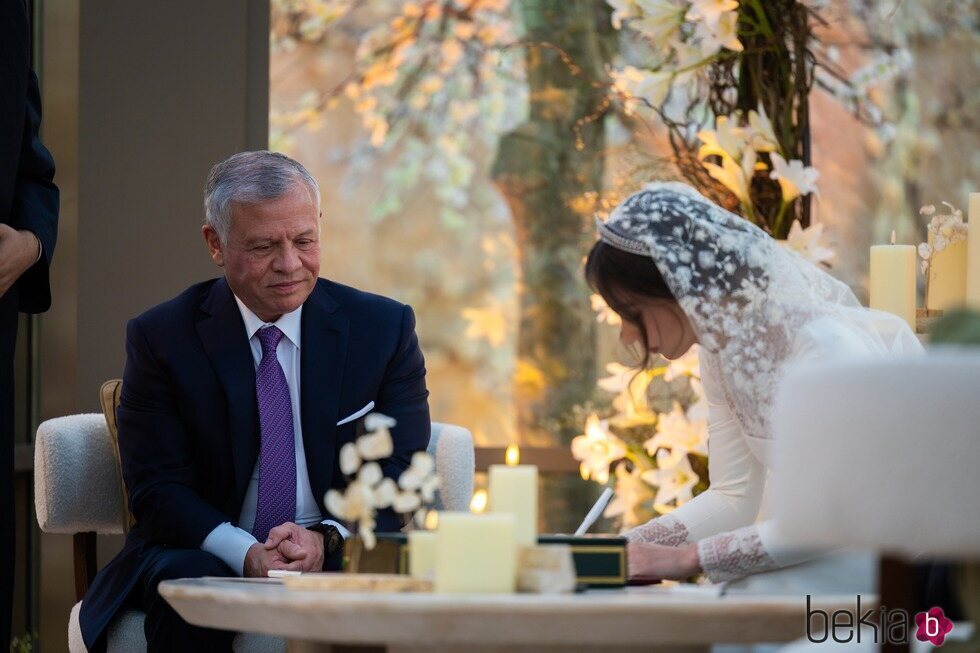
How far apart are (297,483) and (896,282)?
1358mm

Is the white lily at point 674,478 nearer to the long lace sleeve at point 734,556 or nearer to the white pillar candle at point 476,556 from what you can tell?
the long lace sleeve at point 734,556

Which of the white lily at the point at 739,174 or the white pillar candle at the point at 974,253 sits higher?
the white lily at the point at 739,174

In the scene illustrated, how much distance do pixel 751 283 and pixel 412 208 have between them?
112 inches

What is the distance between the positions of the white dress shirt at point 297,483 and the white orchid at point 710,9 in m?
1.10

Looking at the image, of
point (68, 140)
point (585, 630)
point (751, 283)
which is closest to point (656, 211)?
point (751, 283)

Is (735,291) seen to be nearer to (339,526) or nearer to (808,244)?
(808,244)

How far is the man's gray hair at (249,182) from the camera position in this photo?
2.92m

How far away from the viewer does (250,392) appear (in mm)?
2900

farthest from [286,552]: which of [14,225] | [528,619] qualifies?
[528,619]

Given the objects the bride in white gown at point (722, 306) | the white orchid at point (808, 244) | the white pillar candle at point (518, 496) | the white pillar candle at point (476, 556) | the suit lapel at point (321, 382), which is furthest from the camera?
the white orchid at point (808, 244)

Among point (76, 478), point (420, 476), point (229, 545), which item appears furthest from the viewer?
point (76, 478)

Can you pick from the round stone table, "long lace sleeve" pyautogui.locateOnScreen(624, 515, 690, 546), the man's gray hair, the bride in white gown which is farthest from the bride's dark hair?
the round stone table

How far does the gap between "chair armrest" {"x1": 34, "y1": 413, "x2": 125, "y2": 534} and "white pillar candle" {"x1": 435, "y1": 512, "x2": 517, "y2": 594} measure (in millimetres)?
1482

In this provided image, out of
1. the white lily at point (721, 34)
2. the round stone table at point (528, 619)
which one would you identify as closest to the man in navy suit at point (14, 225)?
the round stone table at point (528, 619)
